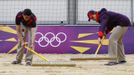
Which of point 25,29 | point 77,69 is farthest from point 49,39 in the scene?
point 77,69

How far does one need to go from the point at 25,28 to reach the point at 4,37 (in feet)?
11.5

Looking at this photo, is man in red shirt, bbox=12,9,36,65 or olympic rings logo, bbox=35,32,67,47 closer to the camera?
man in red shirt, bbox=12,9,36,65

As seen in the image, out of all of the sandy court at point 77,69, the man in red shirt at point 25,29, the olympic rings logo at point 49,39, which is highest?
the man in red shirt at point 25,29

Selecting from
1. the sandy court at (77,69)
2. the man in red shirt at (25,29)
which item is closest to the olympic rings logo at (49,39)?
the sandy court at (77,69)

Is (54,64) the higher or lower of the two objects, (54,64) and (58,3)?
the lower

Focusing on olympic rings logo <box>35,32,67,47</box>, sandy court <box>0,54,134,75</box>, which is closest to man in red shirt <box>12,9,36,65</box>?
sandy court <box>0,54,134,75</box>

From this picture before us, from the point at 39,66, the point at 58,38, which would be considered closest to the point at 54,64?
the point at 39,66

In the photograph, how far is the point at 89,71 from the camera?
10.7 metres

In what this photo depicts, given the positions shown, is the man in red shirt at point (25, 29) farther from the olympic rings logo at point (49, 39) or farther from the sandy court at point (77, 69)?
the olympic rings logo at point (49, 39)

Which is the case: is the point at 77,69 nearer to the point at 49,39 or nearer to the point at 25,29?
the point at 25,29

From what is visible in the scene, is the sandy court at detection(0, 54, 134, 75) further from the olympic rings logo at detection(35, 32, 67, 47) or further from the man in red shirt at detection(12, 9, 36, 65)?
the olympic rings logo at detection(35, 32, 67, 47)

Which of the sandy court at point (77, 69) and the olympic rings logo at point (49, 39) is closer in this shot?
the sandy court at point (77, 69)

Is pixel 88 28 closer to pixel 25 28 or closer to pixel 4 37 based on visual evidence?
pixel 4 37

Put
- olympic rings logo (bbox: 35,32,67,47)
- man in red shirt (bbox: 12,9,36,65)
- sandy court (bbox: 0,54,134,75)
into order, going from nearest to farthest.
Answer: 1. sandy court (bbox: 0,54,134,75)
2. man in red shirt (bbox: 12,9,36,65)
3. olympic rings logo (bbox: 35,32,67,47)
